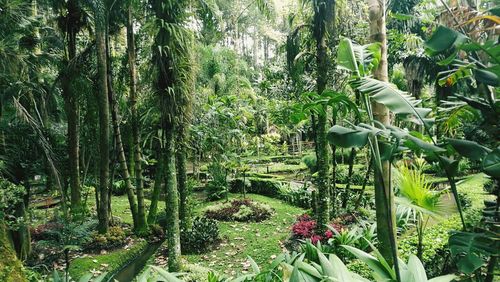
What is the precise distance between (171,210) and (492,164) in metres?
4.67

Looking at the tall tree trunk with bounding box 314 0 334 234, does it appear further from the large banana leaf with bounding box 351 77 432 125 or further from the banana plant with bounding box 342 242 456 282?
the large banana leaf with bounding box 351 77 432 125

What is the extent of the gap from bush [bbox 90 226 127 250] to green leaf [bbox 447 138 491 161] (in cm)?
740

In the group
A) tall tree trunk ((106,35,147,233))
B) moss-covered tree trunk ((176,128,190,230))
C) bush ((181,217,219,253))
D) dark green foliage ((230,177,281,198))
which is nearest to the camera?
bush ((181,217,219,253))

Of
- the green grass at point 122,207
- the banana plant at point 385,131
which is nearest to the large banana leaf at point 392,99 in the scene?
the banana plant at point 385,131

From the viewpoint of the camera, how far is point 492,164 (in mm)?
1926

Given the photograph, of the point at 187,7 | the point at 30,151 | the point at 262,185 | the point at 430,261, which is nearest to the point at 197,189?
the point at 262,185

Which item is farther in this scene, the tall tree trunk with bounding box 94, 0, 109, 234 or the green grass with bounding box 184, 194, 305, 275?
the tall tree trunk with bounding box 94, 0, 109, 234

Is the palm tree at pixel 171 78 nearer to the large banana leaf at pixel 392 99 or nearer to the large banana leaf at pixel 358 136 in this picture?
the large banana leaf at pixel 392 99

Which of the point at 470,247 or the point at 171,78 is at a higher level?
the point at 171,78

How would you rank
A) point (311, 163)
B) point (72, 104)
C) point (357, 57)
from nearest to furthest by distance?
point (357, 57) → point (72, 104) → point (311, 163)

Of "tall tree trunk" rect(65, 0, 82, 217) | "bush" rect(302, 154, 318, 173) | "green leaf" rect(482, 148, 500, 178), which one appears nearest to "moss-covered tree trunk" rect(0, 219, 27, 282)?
"green leaf" rect(482, 148, 500, 178)

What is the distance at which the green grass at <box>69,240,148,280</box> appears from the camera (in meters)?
6.47

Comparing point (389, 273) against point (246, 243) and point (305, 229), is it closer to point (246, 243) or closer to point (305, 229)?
point (305, 229)

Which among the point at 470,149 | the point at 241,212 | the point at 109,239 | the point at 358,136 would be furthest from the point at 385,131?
the point at 241,212
